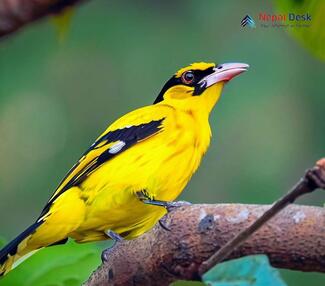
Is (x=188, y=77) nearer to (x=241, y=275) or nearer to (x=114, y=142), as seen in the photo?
(x=114, y=142)

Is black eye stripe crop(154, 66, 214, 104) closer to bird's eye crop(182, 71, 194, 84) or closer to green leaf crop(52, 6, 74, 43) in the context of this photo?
bird's eye crop(182, 71, 194, 84)

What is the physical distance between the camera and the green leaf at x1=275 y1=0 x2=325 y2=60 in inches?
37.2

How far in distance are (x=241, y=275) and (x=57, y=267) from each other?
1.58 ft

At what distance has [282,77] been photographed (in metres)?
2.87

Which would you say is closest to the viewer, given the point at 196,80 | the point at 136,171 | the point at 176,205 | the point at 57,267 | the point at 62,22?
the point at 62,22

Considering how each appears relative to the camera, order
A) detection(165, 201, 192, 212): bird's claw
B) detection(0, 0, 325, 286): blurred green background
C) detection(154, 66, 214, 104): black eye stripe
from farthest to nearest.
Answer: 1. detection(0, 0, 325, 286): blurred green background
2. detection(154, 66, 214, 104): black eye stripe
3. detection(165, 201, 192, 212): bird's claw

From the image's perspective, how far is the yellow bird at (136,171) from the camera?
1.36 metres

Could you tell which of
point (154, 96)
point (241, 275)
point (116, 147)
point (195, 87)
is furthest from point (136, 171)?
point (154, 96)

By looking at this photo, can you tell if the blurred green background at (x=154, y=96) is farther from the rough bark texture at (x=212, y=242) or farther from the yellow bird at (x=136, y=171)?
the rough bark texture at (x=212, y=242)

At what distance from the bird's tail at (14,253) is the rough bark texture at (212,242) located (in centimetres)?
20

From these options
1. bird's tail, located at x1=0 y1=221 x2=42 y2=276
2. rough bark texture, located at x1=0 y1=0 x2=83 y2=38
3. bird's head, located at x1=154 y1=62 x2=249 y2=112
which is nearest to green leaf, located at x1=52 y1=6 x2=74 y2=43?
rough bark texture, located at x1=0 y1=0 x2=83 y2=38

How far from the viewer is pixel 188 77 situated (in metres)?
1.49

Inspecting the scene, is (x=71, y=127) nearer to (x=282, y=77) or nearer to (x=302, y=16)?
(x=282, y=77)

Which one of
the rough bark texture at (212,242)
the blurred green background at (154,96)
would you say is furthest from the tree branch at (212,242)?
the blurred green background at (154,96)
